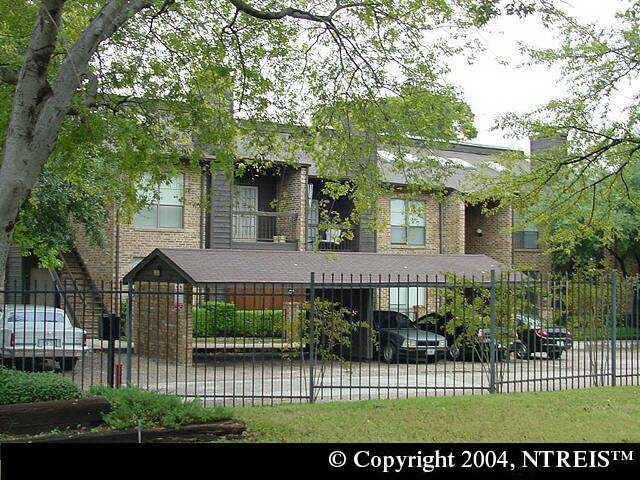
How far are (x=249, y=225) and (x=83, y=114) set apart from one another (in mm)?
18963

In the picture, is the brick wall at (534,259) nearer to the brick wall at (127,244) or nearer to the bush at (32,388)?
the brick wall at (127,244)

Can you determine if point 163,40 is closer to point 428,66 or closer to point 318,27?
point 318,27

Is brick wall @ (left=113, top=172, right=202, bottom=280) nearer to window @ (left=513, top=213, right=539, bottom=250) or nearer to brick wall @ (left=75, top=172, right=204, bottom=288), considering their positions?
brick wall @ (left=75, top=172, right=204, bottom=288)

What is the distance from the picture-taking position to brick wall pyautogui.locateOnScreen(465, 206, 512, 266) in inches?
1426

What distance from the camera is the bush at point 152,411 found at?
383 inches

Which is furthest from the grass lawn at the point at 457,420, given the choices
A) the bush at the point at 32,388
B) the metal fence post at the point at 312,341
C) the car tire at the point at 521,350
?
the bush at the point at 32,388

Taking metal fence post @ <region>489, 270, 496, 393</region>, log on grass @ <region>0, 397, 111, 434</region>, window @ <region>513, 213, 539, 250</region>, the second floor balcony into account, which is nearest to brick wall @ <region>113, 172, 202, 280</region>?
the second floor balcony

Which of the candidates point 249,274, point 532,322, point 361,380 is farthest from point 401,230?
point 532,322

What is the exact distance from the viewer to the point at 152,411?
9969 mm

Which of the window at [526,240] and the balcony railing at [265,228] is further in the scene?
the window at [526,240]

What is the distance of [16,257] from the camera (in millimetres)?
27328

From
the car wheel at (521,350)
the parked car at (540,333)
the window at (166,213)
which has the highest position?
the window at (166,213)

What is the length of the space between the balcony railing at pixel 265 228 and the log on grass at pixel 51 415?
64.6ft

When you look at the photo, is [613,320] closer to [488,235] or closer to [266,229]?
[266,229]
